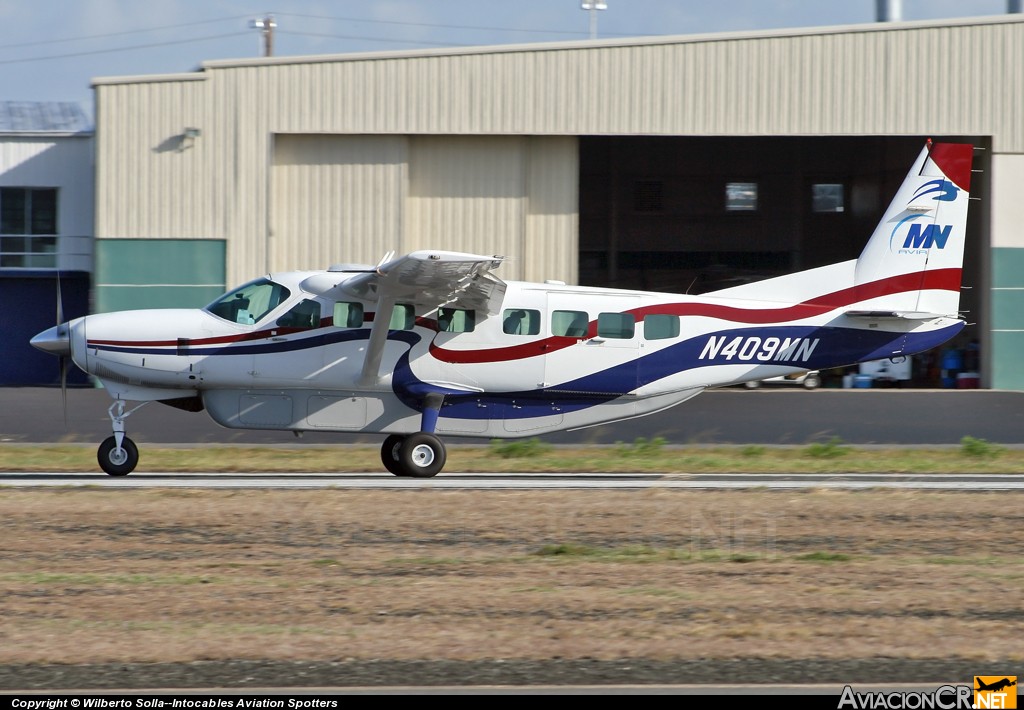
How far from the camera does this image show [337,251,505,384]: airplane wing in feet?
44.1

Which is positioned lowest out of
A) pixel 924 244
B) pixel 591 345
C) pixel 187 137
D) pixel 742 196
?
pixel 591 345

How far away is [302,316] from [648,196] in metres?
26.3

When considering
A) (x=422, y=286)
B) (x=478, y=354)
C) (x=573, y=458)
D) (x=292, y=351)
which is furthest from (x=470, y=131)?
(x=422, y=286)

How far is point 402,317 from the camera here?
1507cm

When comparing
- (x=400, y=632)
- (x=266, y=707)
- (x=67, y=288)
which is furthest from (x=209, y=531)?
(x=67, y=288)

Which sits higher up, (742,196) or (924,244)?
(742,196)

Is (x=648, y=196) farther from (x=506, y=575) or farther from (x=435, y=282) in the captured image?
(x=506, y=575)

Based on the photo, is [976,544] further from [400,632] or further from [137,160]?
[137,160]

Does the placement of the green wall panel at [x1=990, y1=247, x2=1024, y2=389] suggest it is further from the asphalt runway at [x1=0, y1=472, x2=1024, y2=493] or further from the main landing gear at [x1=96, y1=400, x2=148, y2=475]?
the main landing gear at [x1=96, y1=400, x2=148, y2=475]

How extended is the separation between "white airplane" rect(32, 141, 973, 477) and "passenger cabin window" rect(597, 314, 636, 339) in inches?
0.8

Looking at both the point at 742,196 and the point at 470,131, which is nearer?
the point at 470,131

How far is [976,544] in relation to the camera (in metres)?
11.0

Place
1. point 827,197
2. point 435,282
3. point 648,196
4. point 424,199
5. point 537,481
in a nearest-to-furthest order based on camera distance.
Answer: point 435,282 → point 537,481 → point 424,199 → point 827,197 → point 648,196

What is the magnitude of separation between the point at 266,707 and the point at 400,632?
1.89 metres
